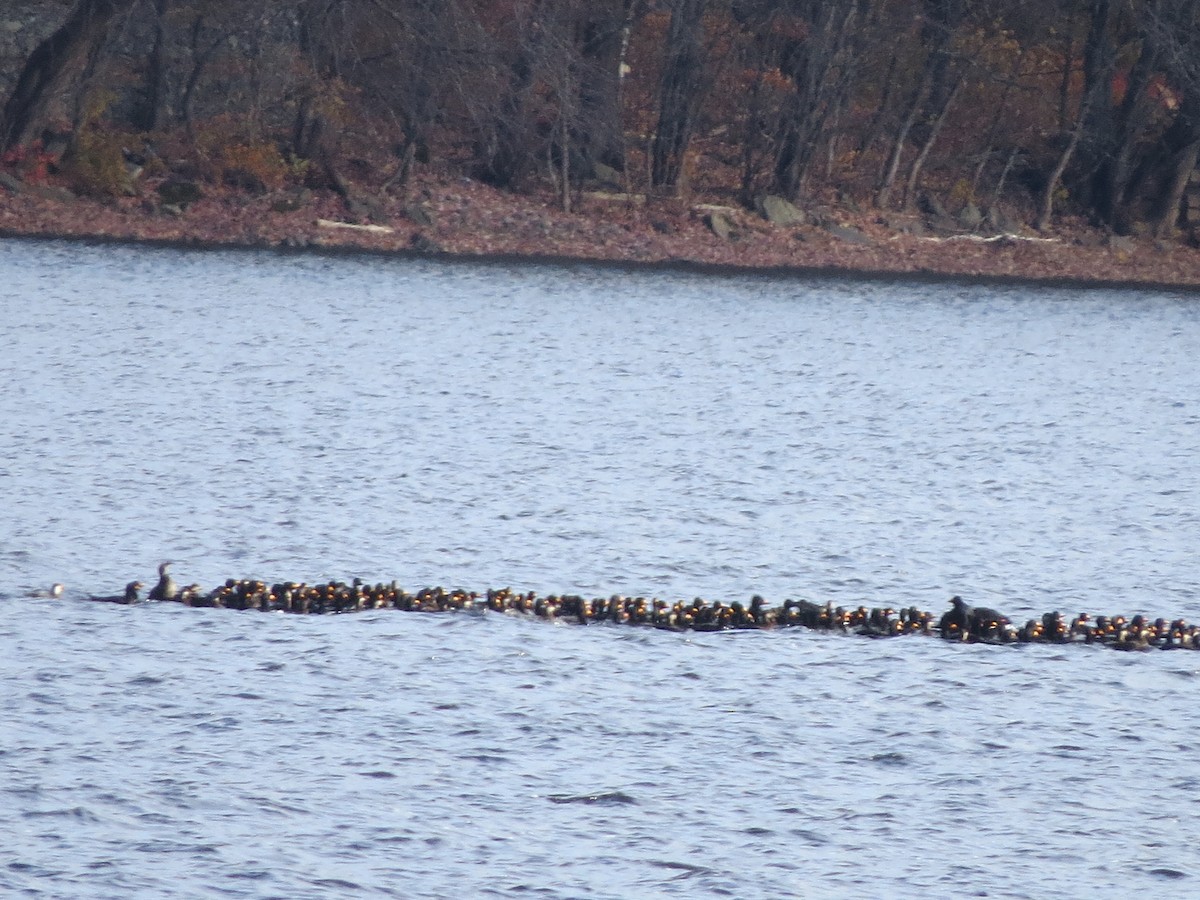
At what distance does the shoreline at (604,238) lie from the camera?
41250mm

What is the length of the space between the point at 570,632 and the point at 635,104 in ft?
125

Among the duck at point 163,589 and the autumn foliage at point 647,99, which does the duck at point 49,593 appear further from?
the autumn foliage at point 647,99

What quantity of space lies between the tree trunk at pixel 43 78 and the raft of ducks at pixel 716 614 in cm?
3112

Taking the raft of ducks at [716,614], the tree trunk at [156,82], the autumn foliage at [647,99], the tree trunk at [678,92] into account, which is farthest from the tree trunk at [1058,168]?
the raft of ducks at [716,614]

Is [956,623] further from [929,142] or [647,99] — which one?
[929,142]

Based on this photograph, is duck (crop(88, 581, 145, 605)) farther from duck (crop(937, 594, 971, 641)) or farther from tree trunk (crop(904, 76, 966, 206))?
tree trunk (crop(904, 76, 966, 206))

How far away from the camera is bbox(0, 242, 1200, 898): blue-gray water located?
30.9 feet

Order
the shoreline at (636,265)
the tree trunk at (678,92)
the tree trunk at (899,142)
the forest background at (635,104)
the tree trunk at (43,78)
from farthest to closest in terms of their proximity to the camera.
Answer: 1. the tree trunk at (899,142)
2. the tree trunk at (678,92)
3. the forest background at (635,104)
4. the tree trunk at (43,78)
5. the shoreline at (636,265)

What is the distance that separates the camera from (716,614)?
13766 mm

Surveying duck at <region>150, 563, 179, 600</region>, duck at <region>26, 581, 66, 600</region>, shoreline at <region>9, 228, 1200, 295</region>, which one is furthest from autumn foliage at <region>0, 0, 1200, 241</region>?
duck at <region>26, 581, 66, 600</region>

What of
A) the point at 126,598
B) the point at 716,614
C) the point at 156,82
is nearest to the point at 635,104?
the point at 156,82

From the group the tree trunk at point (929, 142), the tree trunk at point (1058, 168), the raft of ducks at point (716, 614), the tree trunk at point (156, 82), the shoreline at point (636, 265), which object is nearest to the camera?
the raft of ducks at point (716, 614)

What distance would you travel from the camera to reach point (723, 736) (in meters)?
11.2

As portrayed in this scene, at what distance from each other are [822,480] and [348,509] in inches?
236
